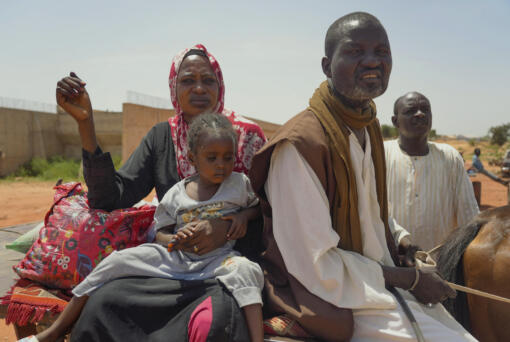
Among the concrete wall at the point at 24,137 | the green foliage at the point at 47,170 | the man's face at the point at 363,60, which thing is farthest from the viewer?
the concrete wall at the point at 24,137

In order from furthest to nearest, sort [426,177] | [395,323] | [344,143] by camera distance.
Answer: [426,177] < [344,143] < [395,323]

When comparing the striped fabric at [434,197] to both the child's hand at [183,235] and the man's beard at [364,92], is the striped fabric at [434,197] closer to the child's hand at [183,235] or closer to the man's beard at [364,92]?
Result: the man's beard at [364,92]

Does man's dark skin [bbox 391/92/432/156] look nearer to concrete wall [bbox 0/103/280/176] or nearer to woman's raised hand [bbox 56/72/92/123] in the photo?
woman's raised hand [bbox 56/72/92/123]

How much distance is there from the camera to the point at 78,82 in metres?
2.34

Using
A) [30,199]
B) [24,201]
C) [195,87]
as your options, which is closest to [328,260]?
[195,87]

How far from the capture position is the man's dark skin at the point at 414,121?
3.87 m

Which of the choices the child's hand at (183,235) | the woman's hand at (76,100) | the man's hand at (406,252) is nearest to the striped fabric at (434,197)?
the man's hand at (406,252)

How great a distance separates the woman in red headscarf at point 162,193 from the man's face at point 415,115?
6.07ft

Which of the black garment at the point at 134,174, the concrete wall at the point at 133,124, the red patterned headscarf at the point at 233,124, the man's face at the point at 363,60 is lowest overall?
the concrete wall at the point at 133,124

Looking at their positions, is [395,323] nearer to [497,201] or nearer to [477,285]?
[477,285]

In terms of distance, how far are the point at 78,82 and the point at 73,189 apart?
0.68 metres

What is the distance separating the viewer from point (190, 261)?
2102mm

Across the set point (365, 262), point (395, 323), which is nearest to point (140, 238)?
point (365, 262)

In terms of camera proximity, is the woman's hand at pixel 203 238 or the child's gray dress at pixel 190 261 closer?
the child's gray dress at pixel 190 261
